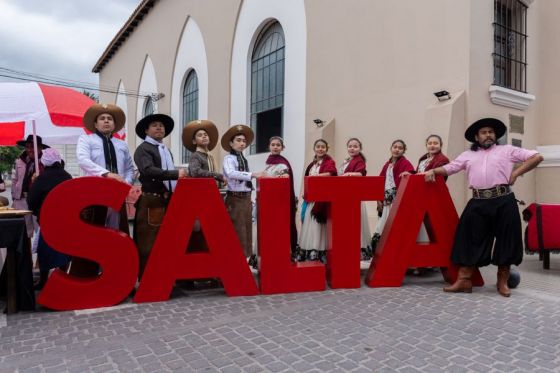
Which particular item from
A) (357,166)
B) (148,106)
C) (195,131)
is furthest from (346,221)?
(148,106)

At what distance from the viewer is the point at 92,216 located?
4.46m

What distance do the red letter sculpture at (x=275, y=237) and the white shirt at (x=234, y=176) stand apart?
37 centimetres

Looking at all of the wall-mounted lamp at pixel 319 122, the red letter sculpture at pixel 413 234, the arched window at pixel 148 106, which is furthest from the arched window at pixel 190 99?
the red letter sculpture at pixel 413 234

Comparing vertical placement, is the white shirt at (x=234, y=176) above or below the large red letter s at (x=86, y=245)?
above

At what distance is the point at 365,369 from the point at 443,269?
8.70 feet

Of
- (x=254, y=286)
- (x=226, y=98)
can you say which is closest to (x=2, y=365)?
(x=254, y=286)

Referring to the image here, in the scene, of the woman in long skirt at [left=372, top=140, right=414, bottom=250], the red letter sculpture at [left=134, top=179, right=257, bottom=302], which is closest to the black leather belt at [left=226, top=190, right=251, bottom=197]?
the red letter sculpture at [left=134, top=179, right=257, bottom=302]

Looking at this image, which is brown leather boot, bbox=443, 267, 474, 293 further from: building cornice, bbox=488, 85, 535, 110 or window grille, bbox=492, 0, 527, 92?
window grille, bbox=492, 0, 527, 92

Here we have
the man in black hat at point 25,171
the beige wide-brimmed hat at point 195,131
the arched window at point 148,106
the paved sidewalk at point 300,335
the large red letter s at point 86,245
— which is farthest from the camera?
the arched window at point 148,106

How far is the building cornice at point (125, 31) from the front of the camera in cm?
2059

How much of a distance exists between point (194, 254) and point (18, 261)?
1.60 m

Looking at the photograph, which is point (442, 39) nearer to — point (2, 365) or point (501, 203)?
point (501, 203)

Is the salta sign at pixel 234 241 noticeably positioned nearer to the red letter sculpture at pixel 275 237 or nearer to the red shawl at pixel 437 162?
the red letter sculpture at pixel 275 237

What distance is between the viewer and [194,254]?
4.44 metres
